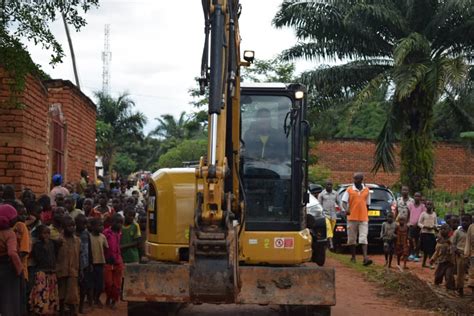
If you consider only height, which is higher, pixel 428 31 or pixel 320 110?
pixel 428 31

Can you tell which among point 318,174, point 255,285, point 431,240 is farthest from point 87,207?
point 318,174

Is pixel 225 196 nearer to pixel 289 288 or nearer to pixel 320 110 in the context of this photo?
pixel 289 288

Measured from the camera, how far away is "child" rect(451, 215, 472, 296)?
1248 centimetres

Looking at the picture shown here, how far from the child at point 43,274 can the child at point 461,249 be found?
6.27 meters

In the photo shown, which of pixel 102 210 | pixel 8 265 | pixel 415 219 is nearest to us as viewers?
pixel 8 265

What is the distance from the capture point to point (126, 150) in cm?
6462

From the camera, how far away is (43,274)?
938cm

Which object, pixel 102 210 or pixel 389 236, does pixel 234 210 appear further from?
pixel 389 236

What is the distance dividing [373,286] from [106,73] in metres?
47.5

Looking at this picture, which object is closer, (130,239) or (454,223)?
(130,239)

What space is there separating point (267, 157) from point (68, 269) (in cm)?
276

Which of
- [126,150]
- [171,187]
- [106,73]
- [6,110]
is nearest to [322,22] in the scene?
[6,110]

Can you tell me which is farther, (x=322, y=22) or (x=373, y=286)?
(x=322, y=22)

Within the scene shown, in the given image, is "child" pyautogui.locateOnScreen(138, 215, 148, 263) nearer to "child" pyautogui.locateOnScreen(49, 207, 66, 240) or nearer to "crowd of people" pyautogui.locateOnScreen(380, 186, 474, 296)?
"child" pyautogui.locateOnScreen(49, 207, 66, 240)
